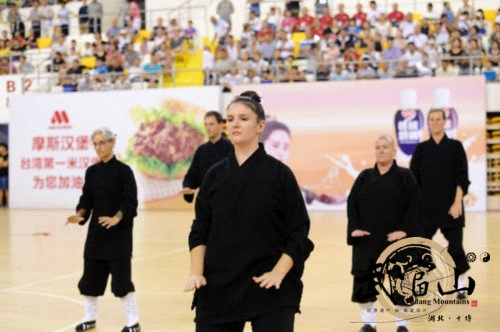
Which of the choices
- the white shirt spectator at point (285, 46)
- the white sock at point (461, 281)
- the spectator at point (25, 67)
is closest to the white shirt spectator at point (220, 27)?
the white shirt spectator at point (285, 46)

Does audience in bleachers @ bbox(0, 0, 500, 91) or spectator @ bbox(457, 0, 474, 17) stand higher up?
spectator @ bbox(457, 0, 474, 17)

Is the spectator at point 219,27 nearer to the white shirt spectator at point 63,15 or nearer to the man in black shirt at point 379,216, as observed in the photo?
the white shirt spectator at point 63,15

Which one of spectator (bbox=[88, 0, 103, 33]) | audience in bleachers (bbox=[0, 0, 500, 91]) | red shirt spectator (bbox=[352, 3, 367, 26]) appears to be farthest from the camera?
spectator (bbox=[88, 0, 103, 33])

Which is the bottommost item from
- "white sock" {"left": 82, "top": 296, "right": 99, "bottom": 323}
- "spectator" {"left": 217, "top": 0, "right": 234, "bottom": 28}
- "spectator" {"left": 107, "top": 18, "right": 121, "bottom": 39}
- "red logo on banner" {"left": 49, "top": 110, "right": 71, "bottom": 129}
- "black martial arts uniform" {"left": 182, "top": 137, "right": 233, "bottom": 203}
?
"white sock" {"left": 82, "top": 296, "right": 99, "bottom": 323}

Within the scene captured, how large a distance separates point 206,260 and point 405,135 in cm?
2137

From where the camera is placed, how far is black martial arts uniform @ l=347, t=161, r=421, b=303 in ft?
28.4

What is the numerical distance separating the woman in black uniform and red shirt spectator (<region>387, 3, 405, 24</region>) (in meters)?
24.3

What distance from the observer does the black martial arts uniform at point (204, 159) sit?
11633mm

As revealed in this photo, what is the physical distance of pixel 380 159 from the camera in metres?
8.76

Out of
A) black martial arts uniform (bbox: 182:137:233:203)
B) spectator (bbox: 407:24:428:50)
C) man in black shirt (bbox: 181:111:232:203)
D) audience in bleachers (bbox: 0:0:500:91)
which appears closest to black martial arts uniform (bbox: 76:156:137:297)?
man in black shirt (bbox: 181:111:232:203)

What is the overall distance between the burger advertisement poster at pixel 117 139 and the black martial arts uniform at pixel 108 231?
18.6m

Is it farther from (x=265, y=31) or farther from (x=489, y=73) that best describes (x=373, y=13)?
(x=489, y=73)

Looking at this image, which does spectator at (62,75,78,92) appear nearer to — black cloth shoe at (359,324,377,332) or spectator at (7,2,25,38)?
spectator at (7,2,25,38)

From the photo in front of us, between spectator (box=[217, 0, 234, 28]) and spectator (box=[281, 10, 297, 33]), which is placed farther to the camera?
spectator (box=[217, 0, 234, 28])
